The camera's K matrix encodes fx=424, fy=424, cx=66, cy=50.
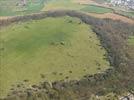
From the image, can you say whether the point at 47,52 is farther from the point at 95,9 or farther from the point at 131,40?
the point at 95,9

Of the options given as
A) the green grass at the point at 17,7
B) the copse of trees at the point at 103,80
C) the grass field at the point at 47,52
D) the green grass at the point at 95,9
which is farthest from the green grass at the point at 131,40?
the green grass at the point at 17,7

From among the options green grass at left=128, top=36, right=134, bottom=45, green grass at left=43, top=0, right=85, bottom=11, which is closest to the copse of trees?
green grass at left=128, top=36, right=134, bottom=45

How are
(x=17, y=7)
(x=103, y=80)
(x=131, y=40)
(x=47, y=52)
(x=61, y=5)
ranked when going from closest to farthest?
1. (x=103, y=80)
2. (x=47, y=52)
3. (x=131, y=40)
4. (x=17, y=7)
5. (x=61, y=5)

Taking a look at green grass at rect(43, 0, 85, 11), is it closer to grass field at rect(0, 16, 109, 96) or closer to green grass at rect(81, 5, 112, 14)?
green grass at rect(81, 5, 112, 14)

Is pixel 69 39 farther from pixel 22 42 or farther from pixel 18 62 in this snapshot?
pixel 18 62

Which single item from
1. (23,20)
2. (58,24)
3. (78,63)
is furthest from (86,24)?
(78,63)

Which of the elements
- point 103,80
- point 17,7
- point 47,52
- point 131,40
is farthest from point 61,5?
point 103,80
